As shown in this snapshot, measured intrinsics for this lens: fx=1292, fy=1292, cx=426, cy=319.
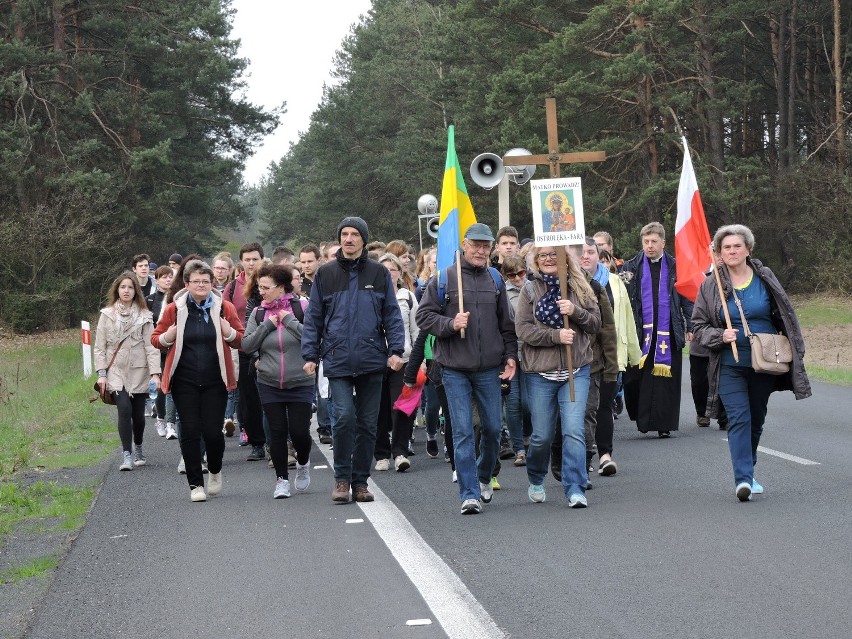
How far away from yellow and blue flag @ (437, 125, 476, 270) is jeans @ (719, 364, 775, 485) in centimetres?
223

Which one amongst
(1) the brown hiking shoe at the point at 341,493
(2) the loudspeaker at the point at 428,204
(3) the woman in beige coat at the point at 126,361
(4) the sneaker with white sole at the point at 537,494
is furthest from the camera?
(2) the loudspeaker at the point at 428,204

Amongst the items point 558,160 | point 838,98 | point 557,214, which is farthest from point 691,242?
point 838,98

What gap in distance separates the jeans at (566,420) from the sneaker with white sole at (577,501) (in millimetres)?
35

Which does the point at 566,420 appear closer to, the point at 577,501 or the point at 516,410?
the point at 577,501

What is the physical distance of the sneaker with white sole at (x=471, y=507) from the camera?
28.8ft

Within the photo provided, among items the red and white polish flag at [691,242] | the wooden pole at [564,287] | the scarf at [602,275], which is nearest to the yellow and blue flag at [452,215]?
the wooden pole at [564,287]

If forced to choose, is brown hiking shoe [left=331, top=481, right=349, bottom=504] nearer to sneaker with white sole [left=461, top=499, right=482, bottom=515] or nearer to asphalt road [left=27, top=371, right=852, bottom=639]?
asphalt road [left=27, top=371, right=852, bottom=639]

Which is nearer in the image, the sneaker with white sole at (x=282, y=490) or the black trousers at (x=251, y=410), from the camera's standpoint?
the sneaker with white sole at (x=282, y=490)

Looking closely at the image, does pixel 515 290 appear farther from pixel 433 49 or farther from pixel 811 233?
pixel 433 49

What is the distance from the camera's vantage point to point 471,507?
8.79 meters

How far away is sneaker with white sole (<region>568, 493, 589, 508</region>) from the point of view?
8891 millimetres

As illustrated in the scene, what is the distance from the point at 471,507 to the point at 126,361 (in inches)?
182

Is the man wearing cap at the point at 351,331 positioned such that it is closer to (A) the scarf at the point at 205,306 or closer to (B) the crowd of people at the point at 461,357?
(B) the crowd of people at the point at 461,357

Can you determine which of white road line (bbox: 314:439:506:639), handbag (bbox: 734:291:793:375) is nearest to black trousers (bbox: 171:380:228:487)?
white road line (bbox: 314:439:506:639)
